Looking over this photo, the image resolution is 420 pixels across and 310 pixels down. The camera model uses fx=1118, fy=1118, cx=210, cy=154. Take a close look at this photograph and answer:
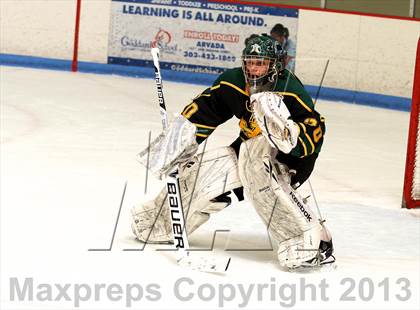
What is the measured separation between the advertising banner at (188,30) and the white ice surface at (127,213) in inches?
53.5

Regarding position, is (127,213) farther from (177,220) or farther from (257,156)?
(257,156)

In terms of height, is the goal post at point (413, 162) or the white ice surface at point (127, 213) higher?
the goal post at point (413, 162)

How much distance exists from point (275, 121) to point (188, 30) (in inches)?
253

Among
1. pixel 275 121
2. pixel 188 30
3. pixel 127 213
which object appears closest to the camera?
pixel 275 121

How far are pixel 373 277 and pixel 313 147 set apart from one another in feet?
1.67

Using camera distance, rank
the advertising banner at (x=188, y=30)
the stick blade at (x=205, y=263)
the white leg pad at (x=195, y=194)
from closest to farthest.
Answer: the stick blade at (x=205, y=263) < the white leg pad at (x=195, y=194) < the advertising banner at (x=188, y=30)

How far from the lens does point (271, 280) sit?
3.80m

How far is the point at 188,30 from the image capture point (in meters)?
9.98

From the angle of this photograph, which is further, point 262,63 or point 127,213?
point 127,213

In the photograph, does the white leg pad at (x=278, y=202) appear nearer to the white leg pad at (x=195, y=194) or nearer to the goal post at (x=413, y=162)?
the white leg pad at (x=195, y=194)

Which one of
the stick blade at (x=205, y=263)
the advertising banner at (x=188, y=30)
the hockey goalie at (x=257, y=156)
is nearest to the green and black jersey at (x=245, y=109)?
the hockey goalie at (x=257, y=156)

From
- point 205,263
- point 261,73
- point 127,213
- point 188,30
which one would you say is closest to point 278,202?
point 205,263

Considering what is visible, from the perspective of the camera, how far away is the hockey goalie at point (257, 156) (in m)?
3.84

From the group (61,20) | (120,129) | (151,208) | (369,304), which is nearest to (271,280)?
(369,304)
